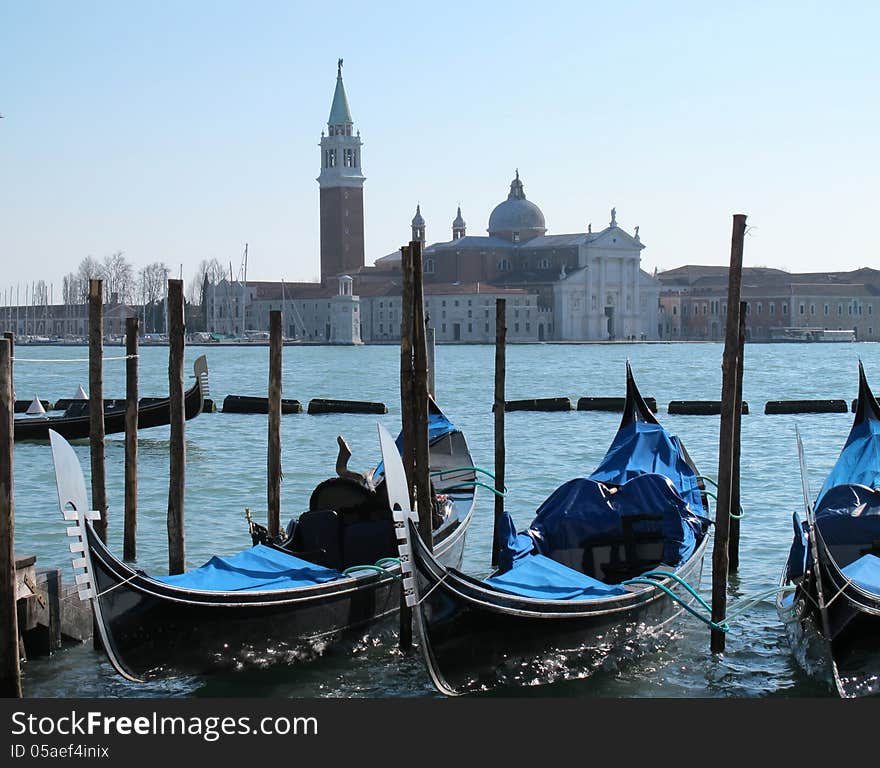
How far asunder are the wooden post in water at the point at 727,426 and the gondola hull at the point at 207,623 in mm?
1127

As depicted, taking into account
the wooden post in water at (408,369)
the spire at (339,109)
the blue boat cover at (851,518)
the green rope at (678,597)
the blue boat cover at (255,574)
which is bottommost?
the green rope at (678,597)

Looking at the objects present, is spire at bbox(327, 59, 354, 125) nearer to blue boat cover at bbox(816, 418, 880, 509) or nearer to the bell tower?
the bell tower

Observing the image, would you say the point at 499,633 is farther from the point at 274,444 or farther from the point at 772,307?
the point at 772,307

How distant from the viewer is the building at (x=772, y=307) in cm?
5888

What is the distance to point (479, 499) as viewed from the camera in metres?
8.27

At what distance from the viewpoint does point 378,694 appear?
4.16 meters

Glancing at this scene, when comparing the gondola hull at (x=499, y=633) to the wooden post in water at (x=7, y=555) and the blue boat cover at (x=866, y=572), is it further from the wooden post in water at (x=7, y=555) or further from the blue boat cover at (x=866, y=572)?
the wooden post in water at (x=7, y=555)

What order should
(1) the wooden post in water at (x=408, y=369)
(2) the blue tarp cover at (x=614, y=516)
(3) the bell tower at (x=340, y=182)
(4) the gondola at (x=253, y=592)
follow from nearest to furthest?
(4) the gondola at (x=253, y=592) < (1) the wooden post in water at (x=408, y=369) < (2) the blue tarp cover at (x=614, y=516) < (3) the bell tower at (x=340, y=182)

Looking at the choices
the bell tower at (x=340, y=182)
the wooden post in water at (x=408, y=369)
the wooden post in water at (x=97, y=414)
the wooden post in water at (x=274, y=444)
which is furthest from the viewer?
the bell tower at (x=340, y=182)

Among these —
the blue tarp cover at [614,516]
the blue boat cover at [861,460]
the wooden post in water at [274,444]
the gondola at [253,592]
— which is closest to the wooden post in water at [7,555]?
the gondola at [253,592]

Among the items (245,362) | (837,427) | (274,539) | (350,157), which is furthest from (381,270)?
(274,539)

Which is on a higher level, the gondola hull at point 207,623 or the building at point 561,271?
the building at point 561,271

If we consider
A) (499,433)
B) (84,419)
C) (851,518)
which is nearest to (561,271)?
(84,419)

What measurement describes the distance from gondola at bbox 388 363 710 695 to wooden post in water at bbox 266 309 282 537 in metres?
0.98
